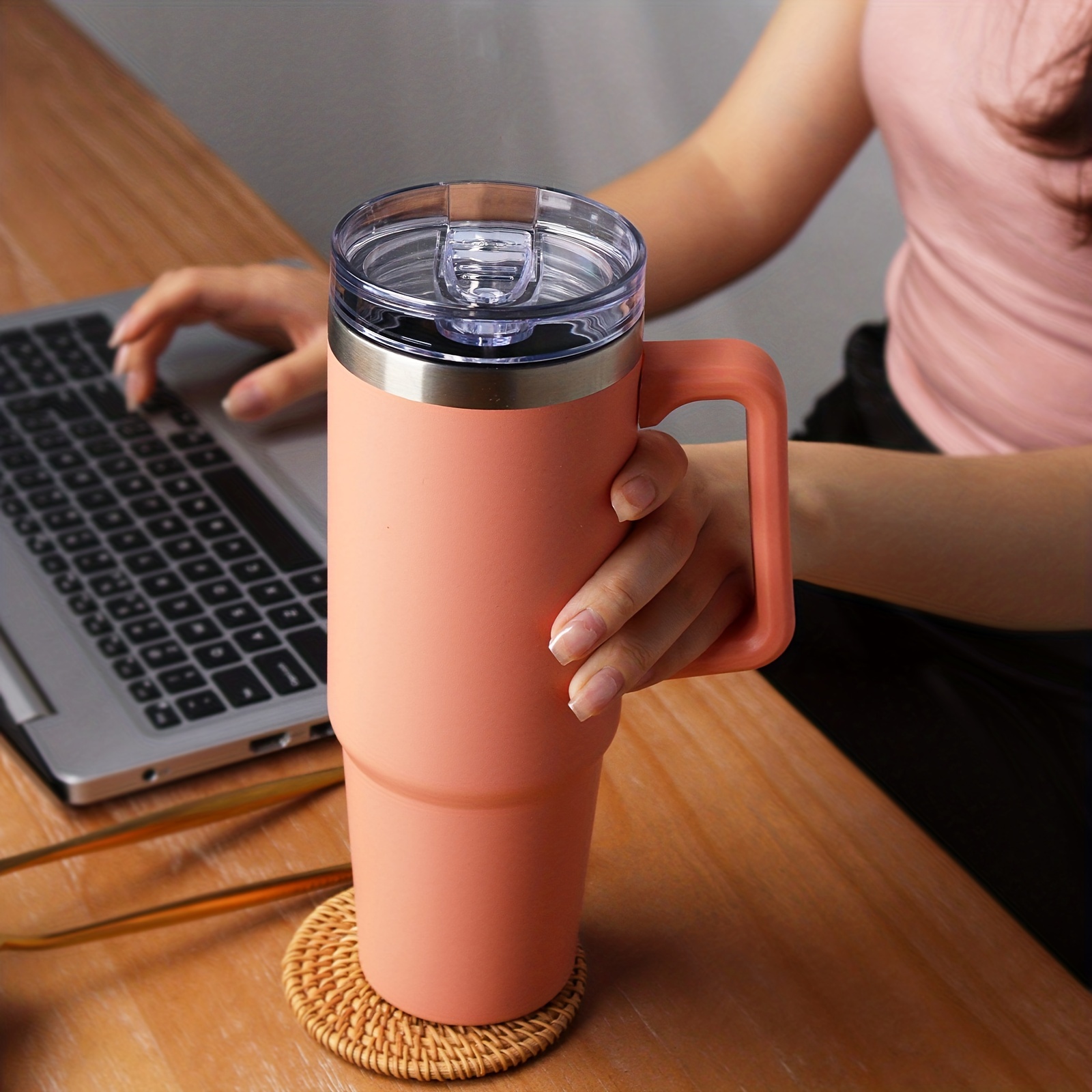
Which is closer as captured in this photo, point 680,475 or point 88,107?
point 680,475

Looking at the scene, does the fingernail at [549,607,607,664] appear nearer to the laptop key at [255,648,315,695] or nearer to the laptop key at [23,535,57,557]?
the laptop key at [255,648,315,695]

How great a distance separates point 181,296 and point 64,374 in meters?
0.08

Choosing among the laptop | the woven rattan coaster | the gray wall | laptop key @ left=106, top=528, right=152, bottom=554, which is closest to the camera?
the woven rattan coaster

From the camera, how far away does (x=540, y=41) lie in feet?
3.51

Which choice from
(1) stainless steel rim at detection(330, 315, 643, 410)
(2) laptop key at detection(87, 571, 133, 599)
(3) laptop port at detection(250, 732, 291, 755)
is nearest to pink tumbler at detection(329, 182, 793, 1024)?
(1) stainless steel rim at detection(330, 315, 643, 410)

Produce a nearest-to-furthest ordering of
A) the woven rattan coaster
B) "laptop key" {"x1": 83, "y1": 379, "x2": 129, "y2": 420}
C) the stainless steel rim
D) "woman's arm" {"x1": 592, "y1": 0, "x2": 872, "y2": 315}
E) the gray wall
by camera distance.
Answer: the stainless steel rim → the woven rattan coaster → "laptop key" {"x1": 83, "y1": 379, "x2": 129, "y2": 420} → "woman's arm" {"x1": 592, "y1": 0, "x2": 872, "y2": 315} → the gray wall

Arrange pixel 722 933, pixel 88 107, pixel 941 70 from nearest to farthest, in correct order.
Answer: pixel 722 933, pixel 941 70, pixel 88 107

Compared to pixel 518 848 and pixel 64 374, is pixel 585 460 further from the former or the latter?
pixel 64 374

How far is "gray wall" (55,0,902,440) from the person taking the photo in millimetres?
1073

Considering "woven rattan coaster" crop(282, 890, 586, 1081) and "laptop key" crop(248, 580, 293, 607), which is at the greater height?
"woven rattan coaster" crop(282, 890, 586, 1081)

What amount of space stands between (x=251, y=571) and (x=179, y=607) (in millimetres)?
39

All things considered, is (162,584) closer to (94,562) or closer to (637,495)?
(94,562)

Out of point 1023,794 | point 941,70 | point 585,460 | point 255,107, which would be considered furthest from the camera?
point 255,107

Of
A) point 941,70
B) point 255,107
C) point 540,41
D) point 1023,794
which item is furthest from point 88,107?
point 1023,794
